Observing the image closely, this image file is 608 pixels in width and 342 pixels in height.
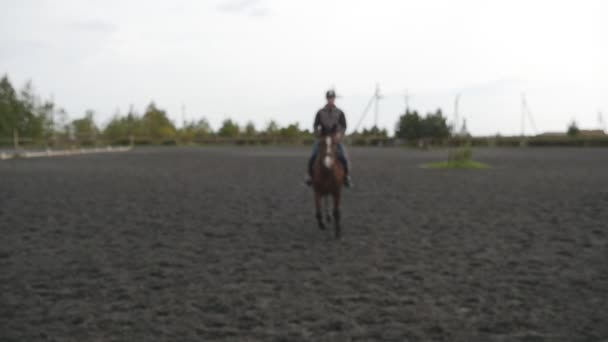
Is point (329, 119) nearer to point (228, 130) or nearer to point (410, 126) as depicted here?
point (410, 126)

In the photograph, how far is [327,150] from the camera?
29.1ft

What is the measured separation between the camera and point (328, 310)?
5.51 meters

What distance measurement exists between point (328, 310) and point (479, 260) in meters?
3.11

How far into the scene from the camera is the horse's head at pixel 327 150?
8.83 metres

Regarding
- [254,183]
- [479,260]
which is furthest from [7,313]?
[254,183]

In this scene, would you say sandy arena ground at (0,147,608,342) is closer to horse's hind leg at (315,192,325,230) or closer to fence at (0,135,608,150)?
horse's hind leg at (315,192,325,230)

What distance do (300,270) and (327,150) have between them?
2.41 metres

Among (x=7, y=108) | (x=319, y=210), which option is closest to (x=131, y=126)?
(x=7, y=108)

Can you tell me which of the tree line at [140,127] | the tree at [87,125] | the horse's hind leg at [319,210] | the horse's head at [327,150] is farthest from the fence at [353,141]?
the horse's head at [327,150]

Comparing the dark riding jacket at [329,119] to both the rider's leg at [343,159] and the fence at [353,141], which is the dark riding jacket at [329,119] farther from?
the fence at [353,141]

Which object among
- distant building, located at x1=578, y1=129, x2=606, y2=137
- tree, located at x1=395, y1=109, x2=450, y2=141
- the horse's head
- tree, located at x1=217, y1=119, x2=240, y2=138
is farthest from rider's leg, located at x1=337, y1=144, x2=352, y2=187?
tree, located at x1=217, y1=119, x2=240, y2=138

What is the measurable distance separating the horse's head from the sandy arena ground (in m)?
1.31

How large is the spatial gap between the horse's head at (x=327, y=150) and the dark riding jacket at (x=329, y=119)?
488mm

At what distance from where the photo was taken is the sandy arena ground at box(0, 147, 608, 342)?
16.7 ft
